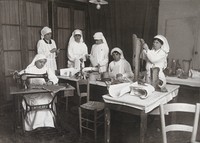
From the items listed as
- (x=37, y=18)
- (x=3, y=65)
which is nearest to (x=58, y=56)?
(x=37, y=18)

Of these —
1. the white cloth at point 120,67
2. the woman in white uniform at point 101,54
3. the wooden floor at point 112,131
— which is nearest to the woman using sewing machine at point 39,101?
the wooden floor at point 112,131

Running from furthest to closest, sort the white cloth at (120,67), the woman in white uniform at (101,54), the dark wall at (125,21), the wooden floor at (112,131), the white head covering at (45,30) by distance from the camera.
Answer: the dark wall at (125,21) → the woman in white uniform at (101,54) → the white head covering at (45,30) → the white cloth at (120,67) → the wooden floor at (112,131)

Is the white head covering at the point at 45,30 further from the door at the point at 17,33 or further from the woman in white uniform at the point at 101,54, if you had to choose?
the woman in white uniform at the point at 101,54

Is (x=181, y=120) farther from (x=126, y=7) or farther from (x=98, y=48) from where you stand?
(x=126, y=7)

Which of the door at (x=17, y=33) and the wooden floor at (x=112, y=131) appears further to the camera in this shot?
the door at (x=17, y=33)

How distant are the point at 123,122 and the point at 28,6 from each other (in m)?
3.04

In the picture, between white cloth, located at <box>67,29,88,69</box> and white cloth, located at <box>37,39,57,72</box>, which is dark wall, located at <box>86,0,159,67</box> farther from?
white cloth, located at <box>37,39,57,72</box>

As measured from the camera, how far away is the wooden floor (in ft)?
10.1

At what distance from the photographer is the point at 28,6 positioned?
4621 millimetres

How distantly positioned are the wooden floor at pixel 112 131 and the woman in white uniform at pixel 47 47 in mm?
1271

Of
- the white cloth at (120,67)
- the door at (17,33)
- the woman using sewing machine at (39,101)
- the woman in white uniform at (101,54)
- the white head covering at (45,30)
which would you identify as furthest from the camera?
the woman in white uniform at (101,54)

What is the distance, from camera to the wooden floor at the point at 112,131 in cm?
308

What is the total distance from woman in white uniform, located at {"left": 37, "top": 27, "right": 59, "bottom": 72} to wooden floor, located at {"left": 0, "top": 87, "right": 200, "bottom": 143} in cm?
127

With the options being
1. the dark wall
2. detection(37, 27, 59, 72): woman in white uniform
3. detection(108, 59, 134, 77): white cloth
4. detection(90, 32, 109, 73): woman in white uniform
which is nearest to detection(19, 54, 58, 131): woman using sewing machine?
detection(108, 59, 134, 77): white cloth
